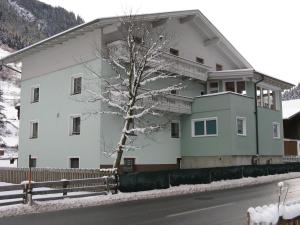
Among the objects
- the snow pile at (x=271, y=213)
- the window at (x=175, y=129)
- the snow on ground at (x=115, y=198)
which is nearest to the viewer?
the snow pile at (x=271, y=213)

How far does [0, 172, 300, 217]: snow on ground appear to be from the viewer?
14875mm

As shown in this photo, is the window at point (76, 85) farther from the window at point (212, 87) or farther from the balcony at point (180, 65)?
the window at point (212, 87)

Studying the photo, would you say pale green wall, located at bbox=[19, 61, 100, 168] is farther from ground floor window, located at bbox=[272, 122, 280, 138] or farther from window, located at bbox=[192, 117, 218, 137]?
ground floor window, located at bbox=[272, 122, 280, 138]

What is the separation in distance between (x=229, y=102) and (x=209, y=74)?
182 inches

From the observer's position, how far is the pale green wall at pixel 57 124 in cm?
2656

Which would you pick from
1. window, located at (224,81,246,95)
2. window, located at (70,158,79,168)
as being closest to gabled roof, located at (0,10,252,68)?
window, located at (224,81,246,95)

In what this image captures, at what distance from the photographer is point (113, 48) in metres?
→ 25.5

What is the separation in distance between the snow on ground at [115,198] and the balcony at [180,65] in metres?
8.85

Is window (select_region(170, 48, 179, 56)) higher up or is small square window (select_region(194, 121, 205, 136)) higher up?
window (select_region(170, 48, 179, 56))

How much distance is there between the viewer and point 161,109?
27.9 metres

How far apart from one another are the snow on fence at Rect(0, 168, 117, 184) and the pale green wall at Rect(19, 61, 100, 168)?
2.83 metres

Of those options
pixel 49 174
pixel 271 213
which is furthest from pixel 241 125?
pixel 271 213

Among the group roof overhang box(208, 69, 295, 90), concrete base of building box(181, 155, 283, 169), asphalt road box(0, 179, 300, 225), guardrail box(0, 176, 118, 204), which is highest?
roof overhang box(208, 69, 295, 90)

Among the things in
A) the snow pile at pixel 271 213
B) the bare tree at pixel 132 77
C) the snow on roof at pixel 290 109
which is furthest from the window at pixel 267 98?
the snow pile at pixel 271 213
